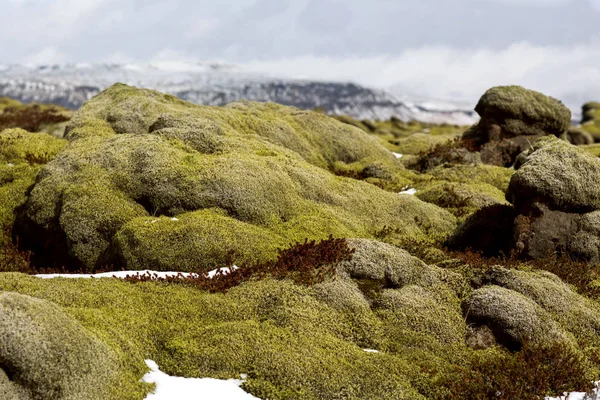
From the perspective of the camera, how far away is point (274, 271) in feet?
49.3

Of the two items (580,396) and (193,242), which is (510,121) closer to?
(193,242)

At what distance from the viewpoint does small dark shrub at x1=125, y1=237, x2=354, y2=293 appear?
48.2 feet

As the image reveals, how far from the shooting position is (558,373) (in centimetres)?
1264

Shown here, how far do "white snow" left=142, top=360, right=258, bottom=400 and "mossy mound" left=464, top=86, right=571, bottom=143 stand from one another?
117 feet

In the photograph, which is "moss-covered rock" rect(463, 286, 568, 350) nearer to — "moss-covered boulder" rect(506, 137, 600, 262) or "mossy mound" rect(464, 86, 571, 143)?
"moss-covered boulder" rect(506, 137, 600, 262)

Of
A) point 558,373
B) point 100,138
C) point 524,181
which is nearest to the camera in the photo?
point 558,373

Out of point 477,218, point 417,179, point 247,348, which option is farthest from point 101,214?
point 417,179

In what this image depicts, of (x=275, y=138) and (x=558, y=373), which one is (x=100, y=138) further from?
(x=558, y=373)

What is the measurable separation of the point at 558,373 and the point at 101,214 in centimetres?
1553

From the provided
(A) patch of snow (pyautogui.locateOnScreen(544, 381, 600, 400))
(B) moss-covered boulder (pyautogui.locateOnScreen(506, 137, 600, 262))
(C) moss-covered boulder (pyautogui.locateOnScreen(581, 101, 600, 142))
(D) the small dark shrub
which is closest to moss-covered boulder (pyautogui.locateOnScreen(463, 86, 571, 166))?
(B) moss-covered boulder (pyautogui.locateOnScreen(506, 137, 600, 262))

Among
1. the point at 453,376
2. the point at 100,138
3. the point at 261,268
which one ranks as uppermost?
the point at 100,138


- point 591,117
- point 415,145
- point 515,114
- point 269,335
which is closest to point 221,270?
point 269,335

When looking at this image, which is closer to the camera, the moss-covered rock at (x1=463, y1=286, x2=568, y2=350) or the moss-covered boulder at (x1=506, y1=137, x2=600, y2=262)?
the moss-covered rock at (x1=463, y1=286, x2=568, y2=350)

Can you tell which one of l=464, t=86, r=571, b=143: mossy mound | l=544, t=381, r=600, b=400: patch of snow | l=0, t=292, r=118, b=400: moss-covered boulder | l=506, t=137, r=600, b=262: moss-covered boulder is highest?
l=464, t=86, r=571, b=143: mossy mound
